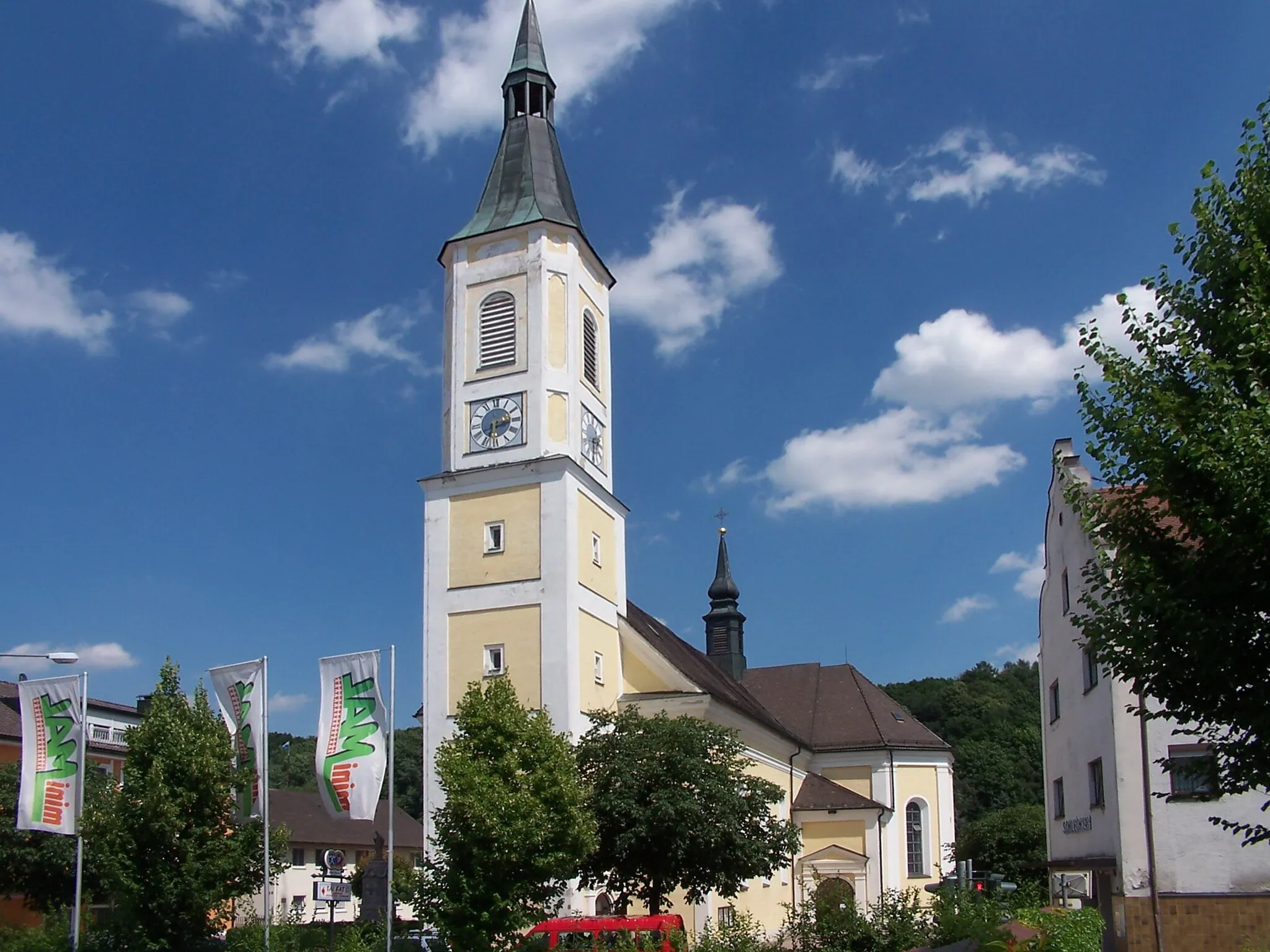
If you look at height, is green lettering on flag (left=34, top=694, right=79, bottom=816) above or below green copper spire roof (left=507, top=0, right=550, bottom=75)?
below

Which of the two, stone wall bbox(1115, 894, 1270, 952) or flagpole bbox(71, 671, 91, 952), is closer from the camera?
stone wall bbox(1115, 894, 1270, 952)

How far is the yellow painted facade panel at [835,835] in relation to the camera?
50.2 m

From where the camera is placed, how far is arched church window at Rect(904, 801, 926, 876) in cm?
5216

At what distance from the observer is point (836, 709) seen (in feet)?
188

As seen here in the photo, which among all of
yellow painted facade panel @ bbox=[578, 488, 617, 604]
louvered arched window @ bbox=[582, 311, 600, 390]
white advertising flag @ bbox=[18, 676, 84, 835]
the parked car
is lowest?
the parked car

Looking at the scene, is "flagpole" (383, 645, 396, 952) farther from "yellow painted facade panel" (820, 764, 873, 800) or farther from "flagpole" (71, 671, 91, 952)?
"yellow painted facade panel" (820, 764, 873, 800)

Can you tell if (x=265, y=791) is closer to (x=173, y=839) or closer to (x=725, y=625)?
(x=173, y=839)

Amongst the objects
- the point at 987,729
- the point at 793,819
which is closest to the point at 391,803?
the point at 793,819

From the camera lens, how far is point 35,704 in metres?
28.5

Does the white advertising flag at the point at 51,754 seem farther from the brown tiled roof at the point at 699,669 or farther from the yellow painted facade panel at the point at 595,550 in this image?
the brown tiled roof at the point at 699,669

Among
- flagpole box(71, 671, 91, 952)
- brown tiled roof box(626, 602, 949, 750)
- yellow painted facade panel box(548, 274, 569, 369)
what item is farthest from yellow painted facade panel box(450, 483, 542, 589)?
brown tiled roof box(626, 602, 949, 750)

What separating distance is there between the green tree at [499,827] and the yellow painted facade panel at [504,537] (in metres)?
9.98

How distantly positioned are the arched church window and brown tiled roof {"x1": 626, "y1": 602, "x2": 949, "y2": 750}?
8.89 feet

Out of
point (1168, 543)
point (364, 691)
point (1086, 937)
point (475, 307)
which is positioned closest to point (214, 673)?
point (364, 691)
